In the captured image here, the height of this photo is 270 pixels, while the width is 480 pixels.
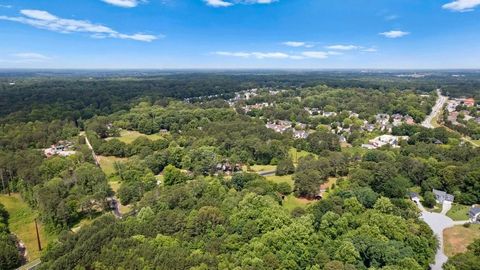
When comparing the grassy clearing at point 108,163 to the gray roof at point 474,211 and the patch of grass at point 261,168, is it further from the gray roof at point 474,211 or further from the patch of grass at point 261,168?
the gray roof at point 474,211

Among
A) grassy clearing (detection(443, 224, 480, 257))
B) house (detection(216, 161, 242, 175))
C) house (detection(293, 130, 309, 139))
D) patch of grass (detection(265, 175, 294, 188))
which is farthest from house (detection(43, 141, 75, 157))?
grassy clearing (detection(443, 224, 480, 257))

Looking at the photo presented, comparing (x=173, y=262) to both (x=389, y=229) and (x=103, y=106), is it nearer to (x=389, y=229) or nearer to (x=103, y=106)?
(x=389, y=229)

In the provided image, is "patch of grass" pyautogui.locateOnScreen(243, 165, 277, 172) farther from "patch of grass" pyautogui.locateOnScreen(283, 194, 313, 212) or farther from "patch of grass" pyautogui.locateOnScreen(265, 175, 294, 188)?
"patch of grass" pyautogui.locateOnScreen(283, 194, 313, 212)

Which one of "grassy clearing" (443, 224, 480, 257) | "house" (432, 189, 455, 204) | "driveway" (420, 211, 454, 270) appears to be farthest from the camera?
"house" (432, 189, 455, 204)

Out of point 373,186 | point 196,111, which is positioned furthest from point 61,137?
point 373,186

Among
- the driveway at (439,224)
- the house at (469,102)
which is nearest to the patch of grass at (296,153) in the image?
the driveway at (439,224)

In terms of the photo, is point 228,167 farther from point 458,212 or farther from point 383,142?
point 383,142
